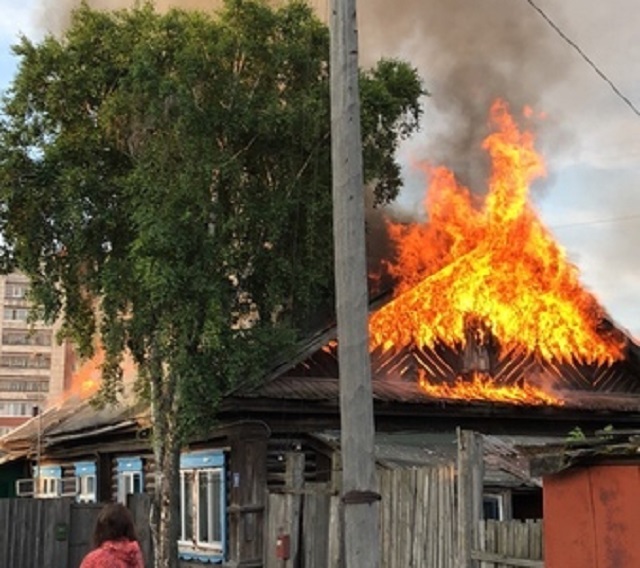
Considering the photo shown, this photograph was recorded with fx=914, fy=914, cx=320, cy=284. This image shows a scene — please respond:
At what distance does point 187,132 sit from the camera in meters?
13.9

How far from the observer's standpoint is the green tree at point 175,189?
44.9 ft

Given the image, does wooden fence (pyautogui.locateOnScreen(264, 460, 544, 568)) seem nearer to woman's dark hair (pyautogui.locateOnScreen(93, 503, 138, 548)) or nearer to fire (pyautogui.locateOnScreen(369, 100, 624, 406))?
woman's dark hair (pyautogui.locateOnScreen(93, 503, 138, 548))

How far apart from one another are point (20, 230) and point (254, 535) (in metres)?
6.25

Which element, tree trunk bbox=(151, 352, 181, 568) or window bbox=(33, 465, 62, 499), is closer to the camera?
tree trunk bbox=(151, 352, 181, 568)

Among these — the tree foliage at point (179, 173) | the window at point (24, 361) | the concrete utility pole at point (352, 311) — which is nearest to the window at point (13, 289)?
the window at point (24, 361)

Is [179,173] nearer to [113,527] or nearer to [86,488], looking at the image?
[113,527]

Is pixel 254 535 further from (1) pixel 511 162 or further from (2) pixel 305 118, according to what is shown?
A: (1) pixel 511 162

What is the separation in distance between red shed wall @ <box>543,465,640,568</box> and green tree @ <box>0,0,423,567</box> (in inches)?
271

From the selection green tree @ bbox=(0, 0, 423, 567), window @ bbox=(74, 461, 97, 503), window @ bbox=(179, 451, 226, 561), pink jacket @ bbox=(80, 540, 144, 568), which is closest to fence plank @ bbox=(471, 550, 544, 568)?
pink jacket @ bbox=(80, 540, 144, 568)

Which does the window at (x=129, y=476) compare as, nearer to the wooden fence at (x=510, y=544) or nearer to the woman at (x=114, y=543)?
the wooden fence at (x=510, y=544)

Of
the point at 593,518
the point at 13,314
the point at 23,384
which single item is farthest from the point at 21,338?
the point at 593,518

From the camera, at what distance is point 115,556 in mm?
5977

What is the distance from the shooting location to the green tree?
44.9 feet

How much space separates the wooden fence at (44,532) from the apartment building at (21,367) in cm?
6655
